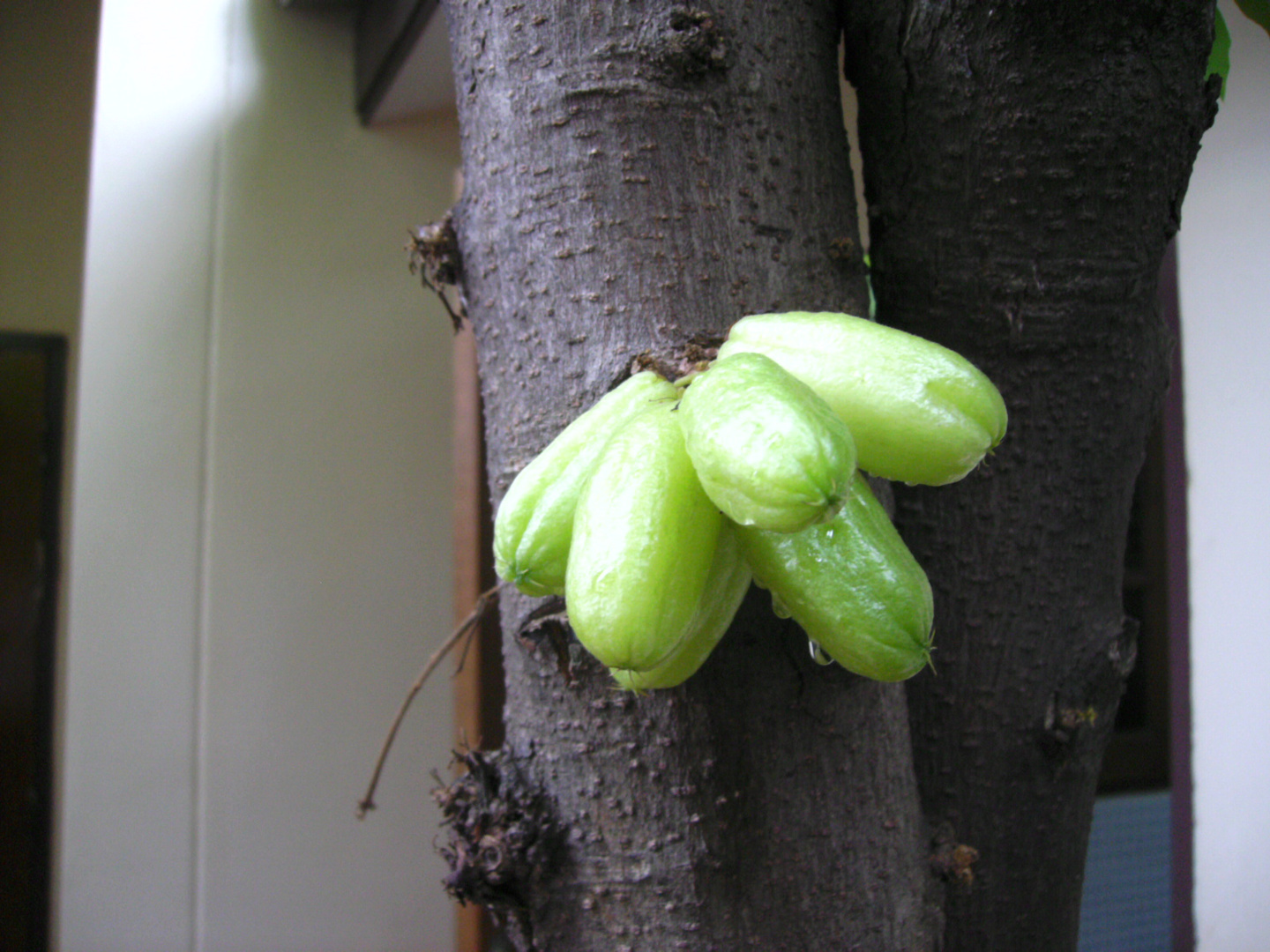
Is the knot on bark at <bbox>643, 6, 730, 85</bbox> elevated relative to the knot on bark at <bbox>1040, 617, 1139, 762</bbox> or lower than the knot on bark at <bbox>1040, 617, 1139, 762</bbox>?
elevated

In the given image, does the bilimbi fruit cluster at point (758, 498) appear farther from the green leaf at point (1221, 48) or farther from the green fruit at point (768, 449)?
the green leaf at point (1221, 48)

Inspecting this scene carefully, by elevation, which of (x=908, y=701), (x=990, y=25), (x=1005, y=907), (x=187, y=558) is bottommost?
(x=1005, y=907)

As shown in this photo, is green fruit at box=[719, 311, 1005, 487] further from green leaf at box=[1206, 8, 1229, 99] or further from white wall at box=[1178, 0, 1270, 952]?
white wall at box=[1178, 0, 1270, 952]

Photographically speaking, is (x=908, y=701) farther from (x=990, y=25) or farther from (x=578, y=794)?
(x=990, y=25)

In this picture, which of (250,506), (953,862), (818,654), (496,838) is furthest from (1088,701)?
(250,506)

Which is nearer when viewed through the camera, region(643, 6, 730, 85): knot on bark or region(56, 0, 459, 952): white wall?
region(643, 6, 730, 85): knot on bark

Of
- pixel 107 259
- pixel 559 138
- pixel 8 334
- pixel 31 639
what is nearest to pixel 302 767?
pixel 31 639

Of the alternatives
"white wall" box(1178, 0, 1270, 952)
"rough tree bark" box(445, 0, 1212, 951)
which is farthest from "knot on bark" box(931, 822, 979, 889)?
"white wall" box(1178, 0, 1270, 952)

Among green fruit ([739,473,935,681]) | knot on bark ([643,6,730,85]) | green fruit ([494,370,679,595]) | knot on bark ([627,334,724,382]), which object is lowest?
green fruit ([739,473,935,681])
